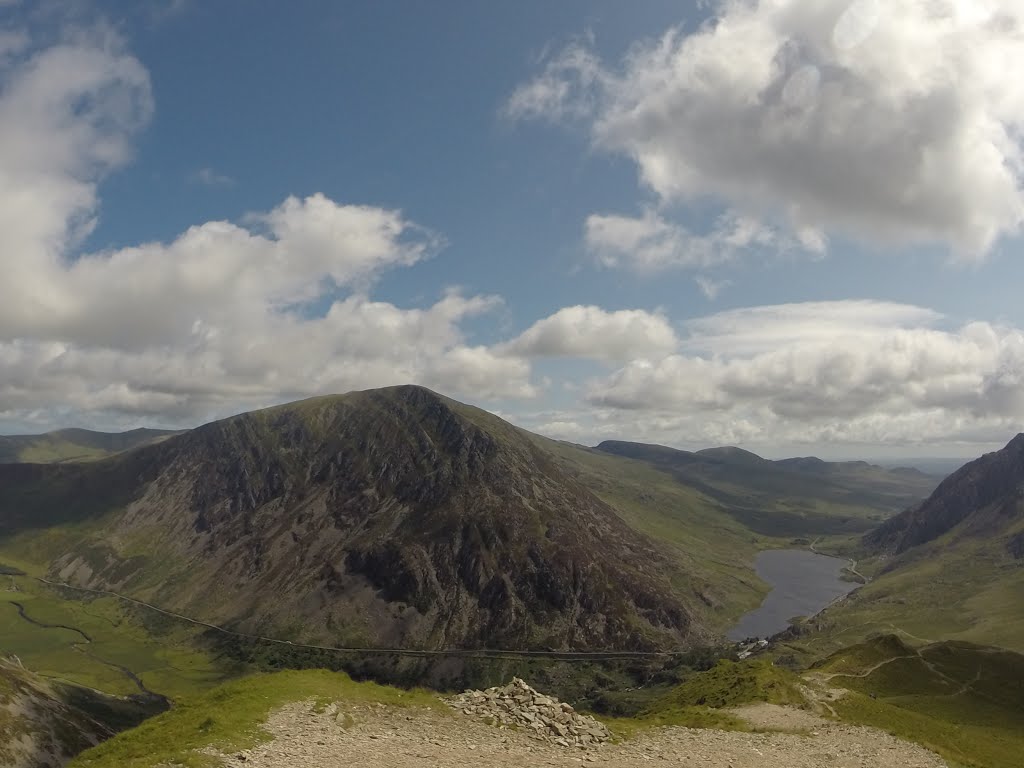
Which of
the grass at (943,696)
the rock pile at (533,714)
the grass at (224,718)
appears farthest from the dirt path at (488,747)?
the grass at (943,696)

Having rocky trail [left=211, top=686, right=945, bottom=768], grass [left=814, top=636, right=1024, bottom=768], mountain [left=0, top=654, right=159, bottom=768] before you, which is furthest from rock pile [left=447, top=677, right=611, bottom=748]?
mountain [left=0, top=654, right=159, bottom=768]

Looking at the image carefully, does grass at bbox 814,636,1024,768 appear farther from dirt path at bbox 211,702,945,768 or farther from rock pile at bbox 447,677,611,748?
rock pile at bbox 447,677,611,748

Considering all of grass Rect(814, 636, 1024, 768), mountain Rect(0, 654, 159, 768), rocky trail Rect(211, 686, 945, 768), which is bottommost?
mountain Rect(0, 654, 159, 768)

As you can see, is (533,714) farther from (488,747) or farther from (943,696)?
(943,696)

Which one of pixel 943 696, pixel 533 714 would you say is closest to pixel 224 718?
pixel 533 714

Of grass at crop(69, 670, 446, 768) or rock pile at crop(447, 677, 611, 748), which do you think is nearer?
grass at crop(69, 670, 446, 768)

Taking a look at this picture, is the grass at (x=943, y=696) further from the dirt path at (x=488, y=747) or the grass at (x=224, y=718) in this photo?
the grass at (x=224, y=718)
